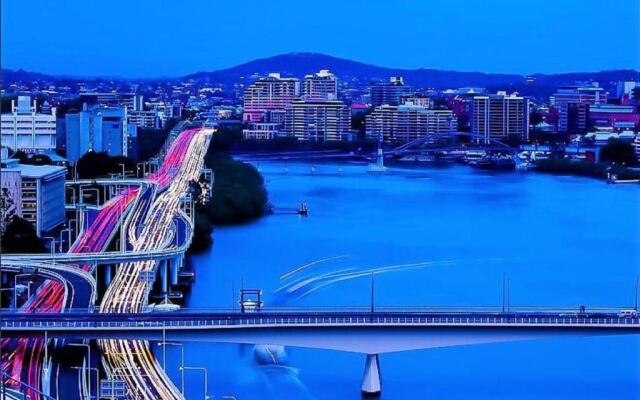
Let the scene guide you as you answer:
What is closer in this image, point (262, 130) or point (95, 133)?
point (95, 133)

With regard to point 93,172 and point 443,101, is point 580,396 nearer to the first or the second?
point 93,172

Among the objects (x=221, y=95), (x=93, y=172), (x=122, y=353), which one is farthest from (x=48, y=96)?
(x=122, y=353)

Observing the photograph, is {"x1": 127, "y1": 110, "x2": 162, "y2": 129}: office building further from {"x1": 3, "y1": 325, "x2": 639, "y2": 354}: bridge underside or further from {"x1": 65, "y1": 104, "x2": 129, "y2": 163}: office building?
{"x1": 3, "y1": 325, "x2": 639, "y2": 354}: bridge underside

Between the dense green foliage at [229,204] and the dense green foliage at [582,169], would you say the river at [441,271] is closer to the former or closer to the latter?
the dense green foliage at [229,204]

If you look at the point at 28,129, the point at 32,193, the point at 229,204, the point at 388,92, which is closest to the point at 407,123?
the point at 388,92

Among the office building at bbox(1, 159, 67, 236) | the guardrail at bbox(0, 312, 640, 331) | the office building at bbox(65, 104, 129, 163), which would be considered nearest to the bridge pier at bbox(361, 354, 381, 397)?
the guardrail at bbox(0, 312, 640, 331)

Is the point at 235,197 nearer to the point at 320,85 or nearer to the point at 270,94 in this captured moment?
the point at 270,94

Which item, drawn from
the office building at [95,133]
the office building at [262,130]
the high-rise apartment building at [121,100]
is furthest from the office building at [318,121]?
the office building at [95,133]
